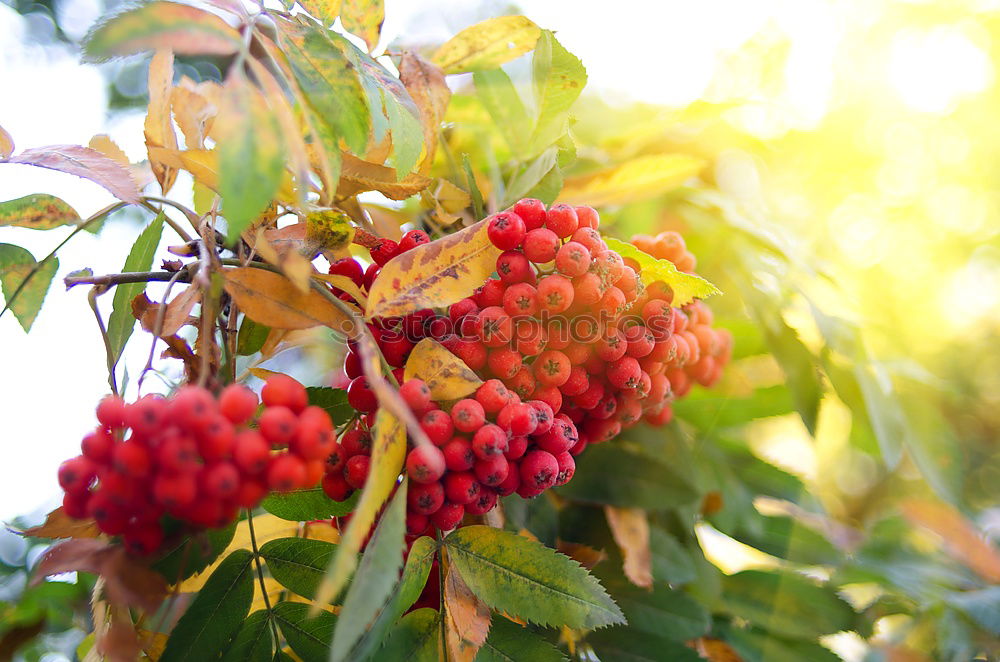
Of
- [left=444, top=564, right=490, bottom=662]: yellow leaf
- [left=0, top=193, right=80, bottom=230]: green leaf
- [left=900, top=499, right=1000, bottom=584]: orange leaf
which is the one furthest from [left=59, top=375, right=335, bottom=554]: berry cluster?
[left=900, top=499, right=1000, bottom=584]: orange leaf

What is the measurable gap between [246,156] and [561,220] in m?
0.31

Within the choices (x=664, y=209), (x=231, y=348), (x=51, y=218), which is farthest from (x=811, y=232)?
(x=51, y=218)

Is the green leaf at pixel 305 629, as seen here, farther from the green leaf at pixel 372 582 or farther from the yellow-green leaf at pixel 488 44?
the yellow-green leaf at pixel 488 44

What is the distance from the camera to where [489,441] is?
23.4 inches

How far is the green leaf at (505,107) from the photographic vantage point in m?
0.90

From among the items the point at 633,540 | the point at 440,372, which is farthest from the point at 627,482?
the point at 440,372

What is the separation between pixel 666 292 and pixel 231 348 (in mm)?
445

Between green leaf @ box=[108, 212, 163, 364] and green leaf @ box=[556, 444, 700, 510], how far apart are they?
1.82 feet

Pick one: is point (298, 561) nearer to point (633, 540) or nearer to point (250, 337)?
point (250, 337)

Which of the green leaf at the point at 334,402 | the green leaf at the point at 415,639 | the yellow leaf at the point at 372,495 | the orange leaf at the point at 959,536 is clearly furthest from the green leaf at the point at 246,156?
the orange leaf at the point at 959,536

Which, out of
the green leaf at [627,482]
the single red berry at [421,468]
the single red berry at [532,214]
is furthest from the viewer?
the green leaf at [627,482]

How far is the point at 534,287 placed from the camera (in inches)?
26.6

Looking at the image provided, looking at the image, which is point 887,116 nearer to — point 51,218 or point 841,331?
point 841,331

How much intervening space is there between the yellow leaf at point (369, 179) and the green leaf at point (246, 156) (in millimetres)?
220
